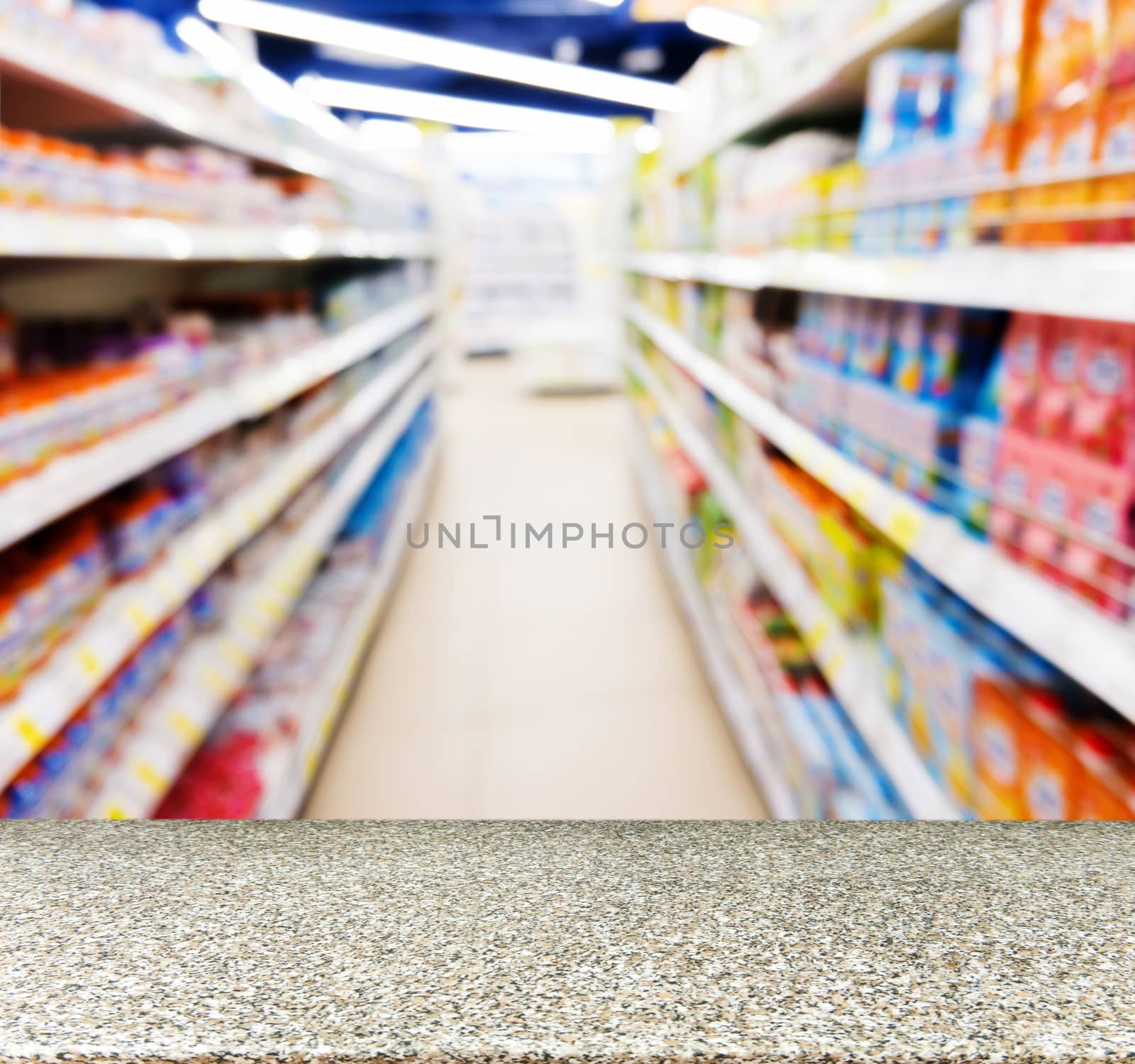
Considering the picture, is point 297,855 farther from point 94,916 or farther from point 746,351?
point 746,351

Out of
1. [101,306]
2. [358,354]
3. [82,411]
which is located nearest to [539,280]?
[358,354]

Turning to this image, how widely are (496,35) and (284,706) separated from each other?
25.9 ft

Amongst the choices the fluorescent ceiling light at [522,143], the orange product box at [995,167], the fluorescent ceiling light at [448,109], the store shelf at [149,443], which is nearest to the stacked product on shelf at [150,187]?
the store shelf at [149,443]

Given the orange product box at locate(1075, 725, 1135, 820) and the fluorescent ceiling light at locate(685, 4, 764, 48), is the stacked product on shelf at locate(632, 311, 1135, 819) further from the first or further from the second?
the fluorescent ceiling light at locate(685, 4, 764, 48)

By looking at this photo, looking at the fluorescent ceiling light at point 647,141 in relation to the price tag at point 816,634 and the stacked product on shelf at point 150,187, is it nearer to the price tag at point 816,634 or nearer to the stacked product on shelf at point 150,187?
the stacked product on shelf at point 150,187

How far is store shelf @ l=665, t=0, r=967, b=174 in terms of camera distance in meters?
1.24

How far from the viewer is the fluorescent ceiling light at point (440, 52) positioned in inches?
244

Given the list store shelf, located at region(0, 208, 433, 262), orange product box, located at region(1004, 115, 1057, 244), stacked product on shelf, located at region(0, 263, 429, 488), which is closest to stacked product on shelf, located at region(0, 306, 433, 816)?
stacked product on shelf, located at region(0, 263, 429, 488)

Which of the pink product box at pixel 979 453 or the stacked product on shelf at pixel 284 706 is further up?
the pink product box at pixel 979 453

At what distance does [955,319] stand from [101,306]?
1.98m

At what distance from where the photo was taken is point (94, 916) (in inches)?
22.2

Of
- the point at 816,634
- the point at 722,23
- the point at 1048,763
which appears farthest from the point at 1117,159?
the point at 722,23

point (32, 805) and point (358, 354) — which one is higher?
point (358, 354)

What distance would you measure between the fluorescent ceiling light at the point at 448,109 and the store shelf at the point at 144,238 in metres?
7.95
